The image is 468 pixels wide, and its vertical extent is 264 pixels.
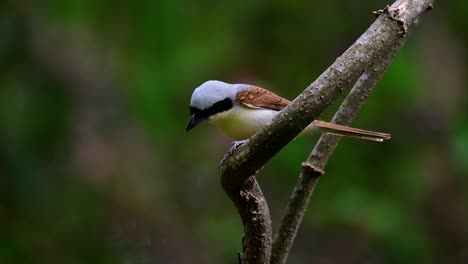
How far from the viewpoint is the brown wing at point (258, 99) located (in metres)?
4.15

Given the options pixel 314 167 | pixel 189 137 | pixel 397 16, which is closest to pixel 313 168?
pixel 314 167

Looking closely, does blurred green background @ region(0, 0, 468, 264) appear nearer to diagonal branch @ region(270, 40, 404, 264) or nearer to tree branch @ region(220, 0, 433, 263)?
diagonal branch @ region(270, 40, 404, 264)

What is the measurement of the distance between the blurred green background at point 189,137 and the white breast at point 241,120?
71.8 inches

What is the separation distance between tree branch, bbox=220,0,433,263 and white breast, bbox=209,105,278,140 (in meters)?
0.93

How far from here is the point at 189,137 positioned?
7141 millimetres

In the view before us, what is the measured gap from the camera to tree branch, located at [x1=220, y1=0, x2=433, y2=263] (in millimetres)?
2758

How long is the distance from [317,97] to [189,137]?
444cm

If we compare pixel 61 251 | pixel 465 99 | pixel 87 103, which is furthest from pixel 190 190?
pixel 465 99

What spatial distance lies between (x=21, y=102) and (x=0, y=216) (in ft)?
→ 2.64

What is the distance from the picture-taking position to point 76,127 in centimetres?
653

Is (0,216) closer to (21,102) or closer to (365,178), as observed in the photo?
(21,102)

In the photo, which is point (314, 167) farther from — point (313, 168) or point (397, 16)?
point (397, 16)

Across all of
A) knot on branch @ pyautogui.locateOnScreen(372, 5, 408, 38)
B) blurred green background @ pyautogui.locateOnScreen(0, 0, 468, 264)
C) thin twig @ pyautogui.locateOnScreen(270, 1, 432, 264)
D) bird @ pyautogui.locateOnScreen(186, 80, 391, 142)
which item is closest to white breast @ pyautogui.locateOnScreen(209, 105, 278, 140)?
bird @ pyautogui.locateOnScreen(186, 80, 391, 142)

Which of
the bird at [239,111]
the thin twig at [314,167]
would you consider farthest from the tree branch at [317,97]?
the bird at [239,111]
